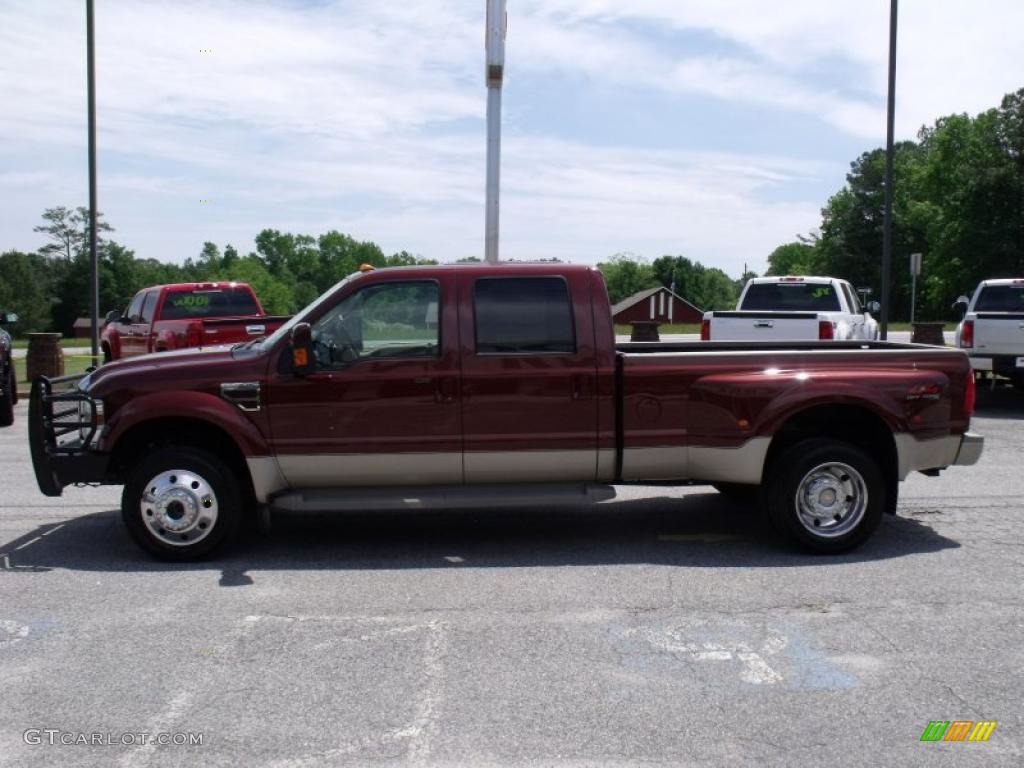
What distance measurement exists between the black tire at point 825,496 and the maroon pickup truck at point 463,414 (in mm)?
11

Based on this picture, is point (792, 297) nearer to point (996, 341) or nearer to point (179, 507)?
point (996, 341)

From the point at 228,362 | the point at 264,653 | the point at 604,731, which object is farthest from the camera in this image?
the point at 228,362

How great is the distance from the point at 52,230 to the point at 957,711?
119910 millimetres

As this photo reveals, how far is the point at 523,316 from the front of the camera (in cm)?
697

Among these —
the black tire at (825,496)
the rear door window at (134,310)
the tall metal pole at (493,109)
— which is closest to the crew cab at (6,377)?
the rear door window at (134,310)

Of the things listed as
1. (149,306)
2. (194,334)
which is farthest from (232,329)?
(149,306)

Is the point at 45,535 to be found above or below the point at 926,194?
below

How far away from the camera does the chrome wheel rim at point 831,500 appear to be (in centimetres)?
699

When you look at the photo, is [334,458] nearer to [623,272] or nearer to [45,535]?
[45,535]

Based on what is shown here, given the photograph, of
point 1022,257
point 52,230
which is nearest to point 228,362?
point 1022,257

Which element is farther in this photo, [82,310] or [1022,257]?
[82,310]

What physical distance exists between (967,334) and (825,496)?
10028 mm

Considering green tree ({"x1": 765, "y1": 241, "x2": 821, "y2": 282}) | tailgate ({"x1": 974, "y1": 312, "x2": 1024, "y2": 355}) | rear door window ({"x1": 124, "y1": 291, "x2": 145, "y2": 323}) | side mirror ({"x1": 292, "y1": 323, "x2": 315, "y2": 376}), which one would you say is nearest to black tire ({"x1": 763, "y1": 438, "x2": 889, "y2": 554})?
side mirror ({"x1": 292, "y1": 323, "x2": 315, "y2": 376})

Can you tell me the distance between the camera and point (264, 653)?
5.15 meters
